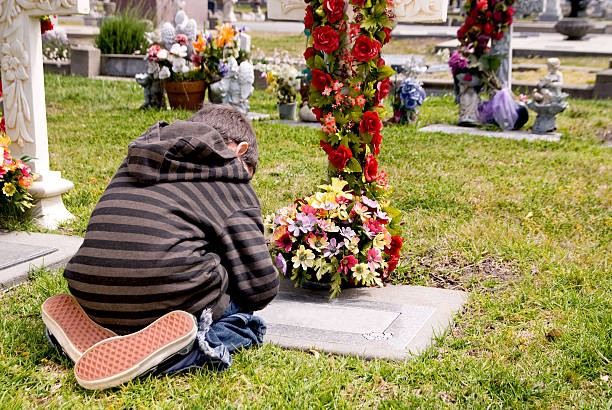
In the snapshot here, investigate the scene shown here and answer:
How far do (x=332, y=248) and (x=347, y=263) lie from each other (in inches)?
4.3

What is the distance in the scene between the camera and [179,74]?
8.65 meters

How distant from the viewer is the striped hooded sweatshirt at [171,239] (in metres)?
2.53

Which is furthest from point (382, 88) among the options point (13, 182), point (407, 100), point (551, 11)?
point (551, 11)

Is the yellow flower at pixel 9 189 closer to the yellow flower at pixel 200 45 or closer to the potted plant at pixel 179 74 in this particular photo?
the potted plant at pixel 179 74

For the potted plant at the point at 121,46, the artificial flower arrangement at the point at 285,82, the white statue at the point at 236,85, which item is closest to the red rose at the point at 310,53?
the white statue at the point at 236,85

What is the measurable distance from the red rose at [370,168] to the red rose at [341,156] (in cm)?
11

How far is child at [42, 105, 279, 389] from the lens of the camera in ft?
8.25

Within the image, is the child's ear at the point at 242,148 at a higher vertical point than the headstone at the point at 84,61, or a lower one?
lower

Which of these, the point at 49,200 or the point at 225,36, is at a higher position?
the point at 225,36

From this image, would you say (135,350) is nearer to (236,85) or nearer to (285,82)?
(236,85)

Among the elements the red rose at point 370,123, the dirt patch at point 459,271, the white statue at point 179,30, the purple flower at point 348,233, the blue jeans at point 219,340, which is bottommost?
the dirt patch at point 459,271

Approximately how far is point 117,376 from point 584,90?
1020cm

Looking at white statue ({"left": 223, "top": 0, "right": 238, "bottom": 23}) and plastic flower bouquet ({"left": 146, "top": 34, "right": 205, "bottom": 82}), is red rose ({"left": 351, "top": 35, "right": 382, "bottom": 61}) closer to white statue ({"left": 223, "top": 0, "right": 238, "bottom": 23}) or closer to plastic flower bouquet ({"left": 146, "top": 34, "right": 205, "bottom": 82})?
plastic flower bouquet ({"left": 146, "top": 34, "right": 205, "bottom": 82})

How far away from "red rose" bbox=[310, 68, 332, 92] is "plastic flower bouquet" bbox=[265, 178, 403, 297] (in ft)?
1.59
